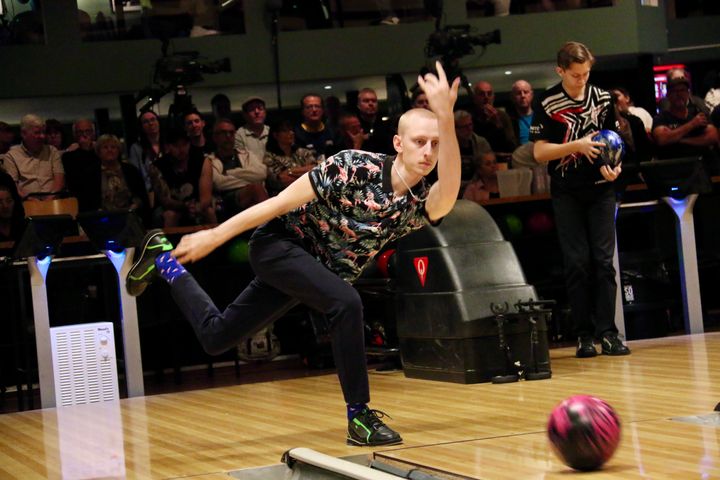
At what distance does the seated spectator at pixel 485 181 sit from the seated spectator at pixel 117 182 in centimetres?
242

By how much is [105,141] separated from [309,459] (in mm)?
5442

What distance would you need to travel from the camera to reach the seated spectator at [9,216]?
25.3 ft

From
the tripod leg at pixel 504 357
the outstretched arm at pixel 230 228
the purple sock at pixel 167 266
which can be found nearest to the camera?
the outstretched arm at pixel 230 228

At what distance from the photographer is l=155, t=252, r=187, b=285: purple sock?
461cm

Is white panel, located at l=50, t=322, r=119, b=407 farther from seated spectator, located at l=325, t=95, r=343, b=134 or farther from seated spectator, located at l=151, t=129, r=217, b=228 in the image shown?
seated spectator, located at l=325, t=95, r=343, b=134

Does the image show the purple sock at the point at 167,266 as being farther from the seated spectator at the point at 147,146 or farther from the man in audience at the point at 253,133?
the seated spectator at the point at 147,146

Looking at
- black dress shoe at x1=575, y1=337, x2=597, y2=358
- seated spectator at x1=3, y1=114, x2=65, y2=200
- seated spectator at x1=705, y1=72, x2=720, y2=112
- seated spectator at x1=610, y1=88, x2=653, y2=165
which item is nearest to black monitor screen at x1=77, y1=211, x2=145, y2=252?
seated spectator at x1=3, y1=114, x2=65, y2=200

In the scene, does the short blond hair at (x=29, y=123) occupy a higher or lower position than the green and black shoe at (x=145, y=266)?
higher

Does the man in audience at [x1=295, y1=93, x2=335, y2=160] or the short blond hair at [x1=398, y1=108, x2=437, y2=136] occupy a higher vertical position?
the man in audience at [x1=295, y1=93, x2=335, y2=160]

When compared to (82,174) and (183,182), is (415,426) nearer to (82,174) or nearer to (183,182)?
(183,182)

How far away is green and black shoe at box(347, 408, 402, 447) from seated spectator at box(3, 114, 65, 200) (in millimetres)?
5067

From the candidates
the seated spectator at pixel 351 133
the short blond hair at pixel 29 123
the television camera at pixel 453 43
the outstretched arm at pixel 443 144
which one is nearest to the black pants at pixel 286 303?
the outstretched arm at pixel 443 144

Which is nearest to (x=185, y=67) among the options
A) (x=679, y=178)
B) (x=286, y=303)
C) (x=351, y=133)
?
(x=351, y=133)

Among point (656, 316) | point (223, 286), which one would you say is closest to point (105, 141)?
point (223, 286)
